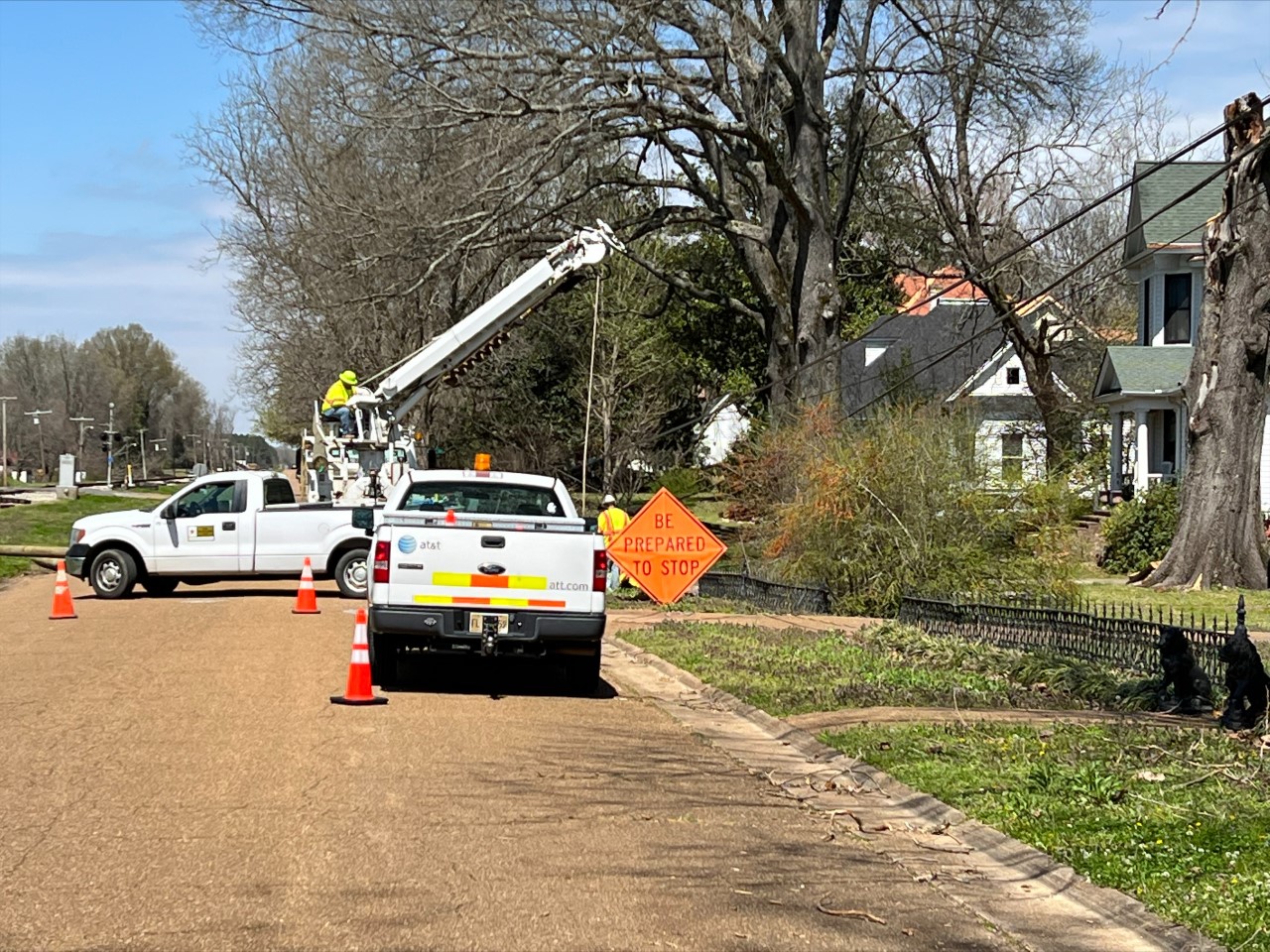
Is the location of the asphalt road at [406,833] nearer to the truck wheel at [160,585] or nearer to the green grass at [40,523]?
the truck wheel at [160,585]

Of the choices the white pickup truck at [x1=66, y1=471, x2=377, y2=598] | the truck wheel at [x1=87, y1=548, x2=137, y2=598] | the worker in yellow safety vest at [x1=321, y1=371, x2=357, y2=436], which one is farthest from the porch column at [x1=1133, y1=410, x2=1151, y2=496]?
the truck wheel at [x1=87, y1=548, x2=137, y2=598]

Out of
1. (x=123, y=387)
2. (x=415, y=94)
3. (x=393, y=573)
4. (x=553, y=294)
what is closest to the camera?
(x=393, y=573)

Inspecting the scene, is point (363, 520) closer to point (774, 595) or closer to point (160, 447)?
point (774, 595)

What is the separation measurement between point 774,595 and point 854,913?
50.8 feet

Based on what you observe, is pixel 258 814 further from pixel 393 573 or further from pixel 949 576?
pixel 949 576

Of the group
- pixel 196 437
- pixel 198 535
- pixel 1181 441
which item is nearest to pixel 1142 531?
pixel 1181 441

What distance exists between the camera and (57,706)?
11.8 metres

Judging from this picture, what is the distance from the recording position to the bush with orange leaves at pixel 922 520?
2028 cm

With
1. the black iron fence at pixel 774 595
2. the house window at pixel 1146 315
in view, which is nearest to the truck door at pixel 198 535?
the black iron fence at pixel 774 595

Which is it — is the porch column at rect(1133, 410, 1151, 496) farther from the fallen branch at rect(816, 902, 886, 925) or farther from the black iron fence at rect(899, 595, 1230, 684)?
the fallen branch at rect(816, 902, 886, 925)

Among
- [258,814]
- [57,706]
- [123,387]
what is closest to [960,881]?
[258,814]

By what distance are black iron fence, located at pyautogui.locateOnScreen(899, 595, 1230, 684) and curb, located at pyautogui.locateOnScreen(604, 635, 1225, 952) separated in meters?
3.44

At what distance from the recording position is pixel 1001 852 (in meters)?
7.70

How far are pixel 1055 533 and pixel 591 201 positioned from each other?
1253 centimetres
